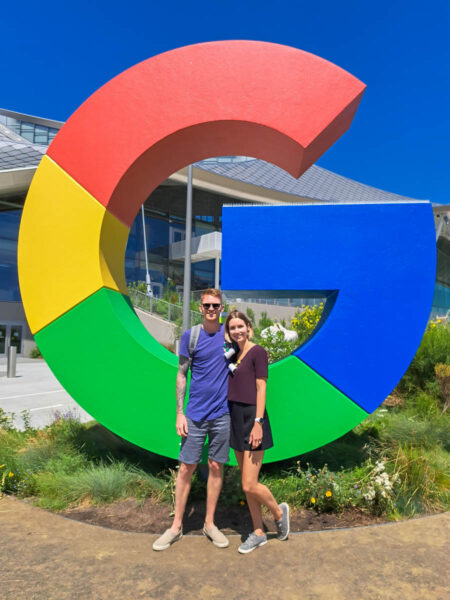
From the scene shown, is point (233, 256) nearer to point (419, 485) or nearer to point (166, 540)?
point (166, 540)

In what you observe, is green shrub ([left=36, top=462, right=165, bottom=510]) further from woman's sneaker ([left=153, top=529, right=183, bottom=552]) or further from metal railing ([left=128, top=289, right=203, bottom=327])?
metal railing ([left=128, top=289, right=203, bottom=327])

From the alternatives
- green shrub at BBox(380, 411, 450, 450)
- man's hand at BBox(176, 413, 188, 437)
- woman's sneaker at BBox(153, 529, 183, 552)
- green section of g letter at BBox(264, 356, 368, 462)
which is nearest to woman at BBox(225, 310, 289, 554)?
man's hand at BBox(176, 413, 188, 437)

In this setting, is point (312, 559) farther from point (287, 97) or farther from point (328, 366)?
point (287, 97)

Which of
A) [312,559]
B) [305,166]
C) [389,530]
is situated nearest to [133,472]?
[312,559]

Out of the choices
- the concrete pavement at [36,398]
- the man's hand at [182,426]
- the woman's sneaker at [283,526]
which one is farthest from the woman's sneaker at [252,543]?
the concrete pavement at [36,398]

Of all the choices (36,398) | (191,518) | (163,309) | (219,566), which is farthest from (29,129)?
(219,566)

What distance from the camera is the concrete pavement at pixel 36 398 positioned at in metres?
7.64

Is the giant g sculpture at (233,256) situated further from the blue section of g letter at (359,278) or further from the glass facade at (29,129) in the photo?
the glass facade at (29,129)

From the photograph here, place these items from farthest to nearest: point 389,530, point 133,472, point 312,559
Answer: point 133,472 < point 389,530 < point 312,559

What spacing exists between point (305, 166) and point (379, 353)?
2.03m

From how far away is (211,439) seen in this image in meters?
3.22

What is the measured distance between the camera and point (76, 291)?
413 cm

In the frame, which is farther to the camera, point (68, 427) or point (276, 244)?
point (68, 427)

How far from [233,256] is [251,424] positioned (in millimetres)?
1735
